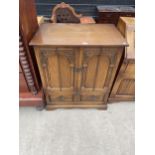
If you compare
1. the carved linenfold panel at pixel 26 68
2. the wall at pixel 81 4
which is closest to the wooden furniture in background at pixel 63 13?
the wall at pixel 81 4

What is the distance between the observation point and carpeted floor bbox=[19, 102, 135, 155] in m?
1.52

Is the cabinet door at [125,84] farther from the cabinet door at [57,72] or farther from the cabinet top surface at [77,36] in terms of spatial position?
the cabinet door at [57,72]

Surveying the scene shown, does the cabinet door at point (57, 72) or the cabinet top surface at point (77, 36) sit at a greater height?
the cabinet top surface at point (77, 36)

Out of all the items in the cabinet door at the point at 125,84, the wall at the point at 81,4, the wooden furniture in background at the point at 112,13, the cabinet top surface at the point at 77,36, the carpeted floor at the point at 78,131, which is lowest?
the carpeted floor at the point at 78,131

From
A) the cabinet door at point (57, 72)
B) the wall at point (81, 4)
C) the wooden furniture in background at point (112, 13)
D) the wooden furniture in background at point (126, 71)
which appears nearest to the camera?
the cabinet door at point (57, 72)

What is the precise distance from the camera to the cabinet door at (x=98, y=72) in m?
1.37

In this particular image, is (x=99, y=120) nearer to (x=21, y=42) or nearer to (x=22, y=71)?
(x=22, y=71)

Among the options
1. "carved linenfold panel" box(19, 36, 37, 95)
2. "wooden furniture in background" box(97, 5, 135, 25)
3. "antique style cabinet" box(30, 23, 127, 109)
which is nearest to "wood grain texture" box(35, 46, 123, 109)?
"antique style cabinet" box(30, 23, 127, 109)

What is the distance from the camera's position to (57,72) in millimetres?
1506

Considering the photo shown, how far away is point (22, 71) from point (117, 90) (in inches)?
38.9

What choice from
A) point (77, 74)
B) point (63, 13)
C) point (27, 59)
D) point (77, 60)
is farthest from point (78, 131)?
point (63, 13)

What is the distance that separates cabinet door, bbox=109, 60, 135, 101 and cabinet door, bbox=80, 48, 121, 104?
0.36 feet

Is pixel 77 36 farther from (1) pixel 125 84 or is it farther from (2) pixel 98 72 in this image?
(1) pixel 125 84
